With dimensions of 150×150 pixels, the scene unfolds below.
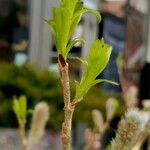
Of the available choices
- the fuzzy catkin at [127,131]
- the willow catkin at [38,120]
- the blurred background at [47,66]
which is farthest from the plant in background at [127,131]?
the blurred background at [47,66]

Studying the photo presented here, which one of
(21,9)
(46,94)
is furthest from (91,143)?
(21,9)

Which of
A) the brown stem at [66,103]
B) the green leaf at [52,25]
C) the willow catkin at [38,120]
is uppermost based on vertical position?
the green leaf at [52,25]

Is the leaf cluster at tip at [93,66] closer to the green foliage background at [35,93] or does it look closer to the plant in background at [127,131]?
the plant in background at [127,131]

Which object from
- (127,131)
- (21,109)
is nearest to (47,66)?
(21,109)

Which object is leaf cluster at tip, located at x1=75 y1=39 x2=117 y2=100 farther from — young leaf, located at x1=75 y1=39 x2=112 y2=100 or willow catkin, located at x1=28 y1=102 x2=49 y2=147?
willow catkin, located at x1=28 y1=102 x2=49 y2=147

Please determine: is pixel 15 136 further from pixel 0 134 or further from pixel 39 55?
pixel 39 55

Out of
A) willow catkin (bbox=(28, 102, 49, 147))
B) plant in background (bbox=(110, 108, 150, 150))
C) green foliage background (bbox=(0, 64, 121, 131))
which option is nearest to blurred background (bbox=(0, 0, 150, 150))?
green foliage background (bbox=(0, 64, 121, 131))

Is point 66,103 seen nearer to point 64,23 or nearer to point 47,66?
point 64,23
